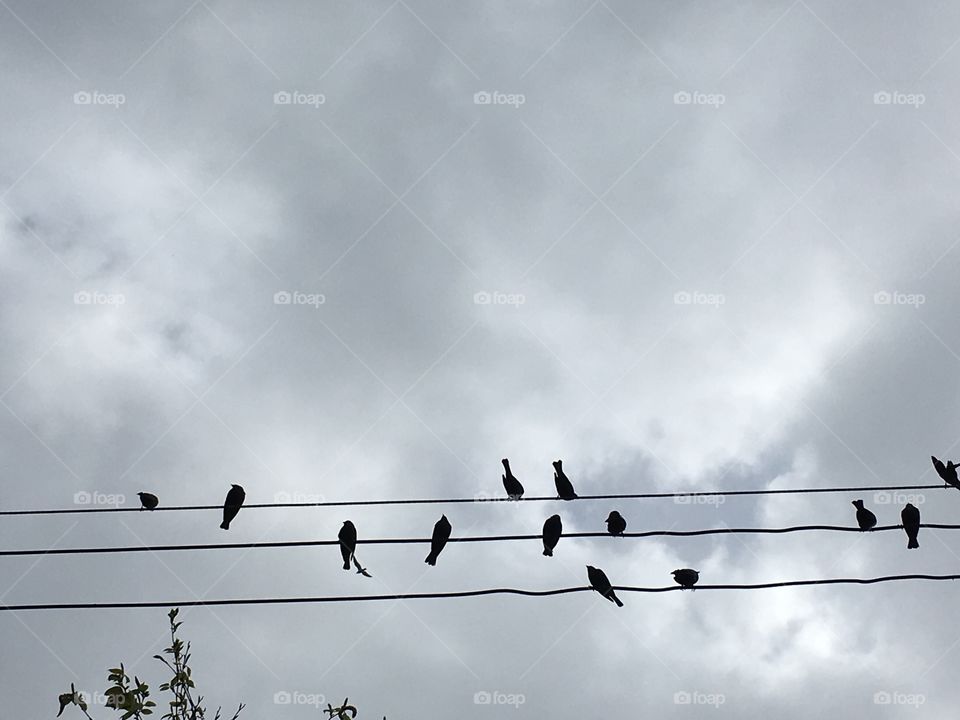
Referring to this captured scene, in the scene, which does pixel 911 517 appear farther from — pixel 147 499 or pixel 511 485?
pixel 147 499

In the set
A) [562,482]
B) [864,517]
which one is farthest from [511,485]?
[864,517]

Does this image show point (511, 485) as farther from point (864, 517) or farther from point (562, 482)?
point (864, 517)

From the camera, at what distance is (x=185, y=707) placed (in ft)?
24.5

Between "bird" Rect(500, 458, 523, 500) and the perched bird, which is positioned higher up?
"bird" Rect(500, 458, 523, 500)

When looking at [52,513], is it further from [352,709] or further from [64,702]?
[352,709]

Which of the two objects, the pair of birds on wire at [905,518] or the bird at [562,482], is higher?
the bird at [562,482]

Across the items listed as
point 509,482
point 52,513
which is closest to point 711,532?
point 509,482

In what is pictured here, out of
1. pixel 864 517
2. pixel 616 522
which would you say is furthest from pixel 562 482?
pixel 864 517

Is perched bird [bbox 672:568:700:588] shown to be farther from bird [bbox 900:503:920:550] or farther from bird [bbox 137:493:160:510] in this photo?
bird [bbox 137:493:160:510]


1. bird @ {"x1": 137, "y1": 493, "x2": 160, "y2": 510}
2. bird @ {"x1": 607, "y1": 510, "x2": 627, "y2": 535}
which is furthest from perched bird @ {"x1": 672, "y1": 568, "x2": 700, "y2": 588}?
bird @ {"x1": 137, "y1": 493, "x2": 160, "y2": 510}

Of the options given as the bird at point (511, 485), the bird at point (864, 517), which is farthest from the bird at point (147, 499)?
the bird at point (864, 517)

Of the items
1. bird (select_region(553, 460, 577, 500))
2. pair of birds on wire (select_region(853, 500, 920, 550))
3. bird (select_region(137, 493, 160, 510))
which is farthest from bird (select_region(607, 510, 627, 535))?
bird (select_region(137, 493, 160, 510))

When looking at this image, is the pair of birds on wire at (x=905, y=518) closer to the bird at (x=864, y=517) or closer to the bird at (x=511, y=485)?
the bird at (x=864, y=517)

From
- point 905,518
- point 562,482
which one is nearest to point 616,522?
point 562,482
